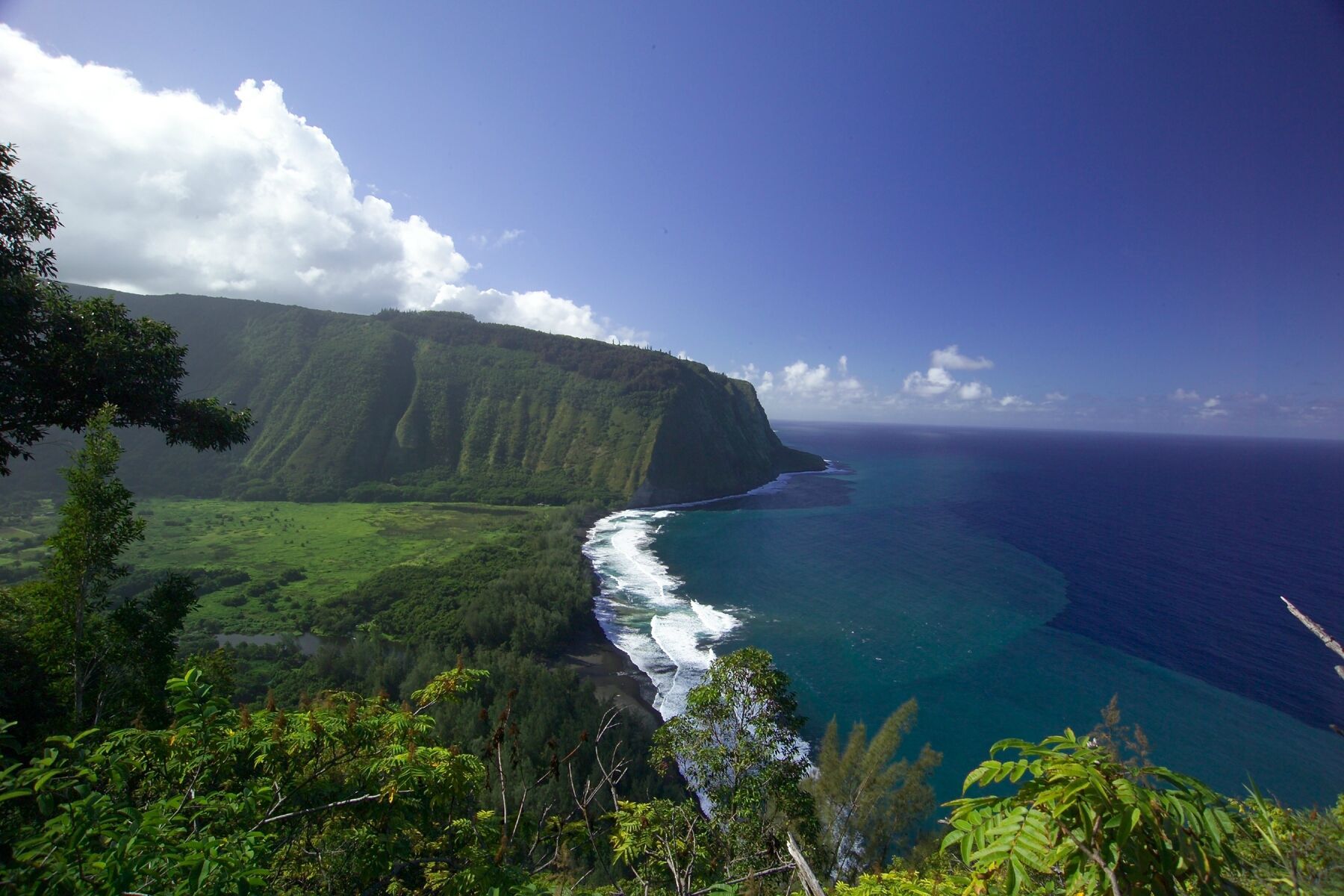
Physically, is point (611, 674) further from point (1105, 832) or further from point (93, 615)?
point (1105, 832)

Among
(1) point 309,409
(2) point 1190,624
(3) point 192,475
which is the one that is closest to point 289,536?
(3) point 192,475

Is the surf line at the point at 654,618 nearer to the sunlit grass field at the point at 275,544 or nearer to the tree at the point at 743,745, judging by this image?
the sunlit grass field at the point at 275,544

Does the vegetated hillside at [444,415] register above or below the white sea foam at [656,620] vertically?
above

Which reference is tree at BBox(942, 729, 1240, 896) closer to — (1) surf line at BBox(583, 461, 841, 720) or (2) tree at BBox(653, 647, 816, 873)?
(2) tree at BBox(653, 647, 816, 873)

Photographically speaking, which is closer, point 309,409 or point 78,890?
point 78,890

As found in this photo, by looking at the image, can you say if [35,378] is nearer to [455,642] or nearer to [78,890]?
[78,890]

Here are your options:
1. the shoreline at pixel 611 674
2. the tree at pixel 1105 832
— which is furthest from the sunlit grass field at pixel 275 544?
the tree at pixel 1105 832

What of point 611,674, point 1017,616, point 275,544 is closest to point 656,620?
point 611,674
